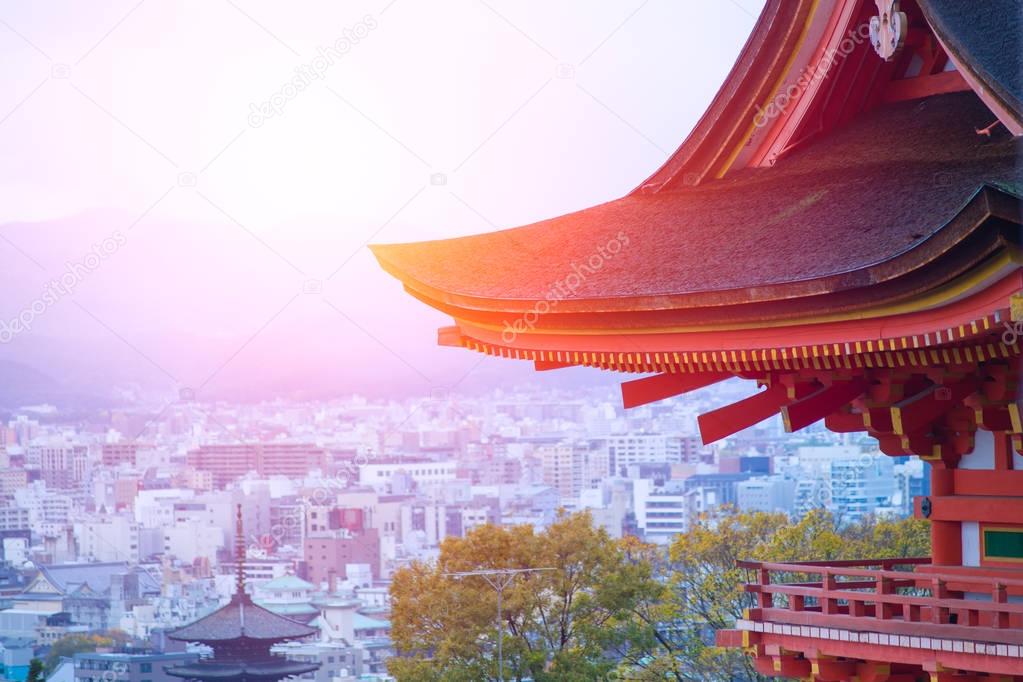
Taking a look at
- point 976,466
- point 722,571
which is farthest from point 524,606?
point 976,466

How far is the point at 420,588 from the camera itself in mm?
16828

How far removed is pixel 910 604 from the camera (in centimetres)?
431

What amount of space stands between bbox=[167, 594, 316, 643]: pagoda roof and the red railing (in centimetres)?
2632

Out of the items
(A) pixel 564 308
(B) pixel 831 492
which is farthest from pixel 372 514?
(A) pixel 564 308

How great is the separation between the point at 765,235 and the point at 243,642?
2800cm

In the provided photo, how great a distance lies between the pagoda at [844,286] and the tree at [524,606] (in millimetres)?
11218

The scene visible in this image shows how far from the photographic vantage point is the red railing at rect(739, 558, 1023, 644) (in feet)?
13.5

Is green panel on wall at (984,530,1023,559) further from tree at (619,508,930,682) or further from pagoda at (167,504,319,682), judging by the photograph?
pagoda at (167,504,319,682)

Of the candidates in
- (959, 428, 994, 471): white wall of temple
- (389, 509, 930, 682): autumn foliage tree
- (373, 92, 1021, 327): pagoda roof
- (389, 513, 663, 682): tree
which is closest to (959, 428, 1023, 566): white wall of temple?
(959, 428, 994, 471): white wall of temple

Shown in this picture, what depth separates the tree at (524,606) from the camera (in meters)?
16.3

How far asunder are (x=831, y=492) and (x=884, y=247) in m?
75.7

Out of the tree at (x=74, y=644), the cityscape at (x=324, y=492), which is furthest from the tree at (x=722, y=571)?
the tree at (x=74, y=644)

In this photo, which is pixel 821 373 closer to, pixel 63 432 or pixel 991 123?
pixel 991 123

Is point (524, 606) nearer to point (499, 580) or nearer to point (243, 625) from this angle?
point (499, 580)
